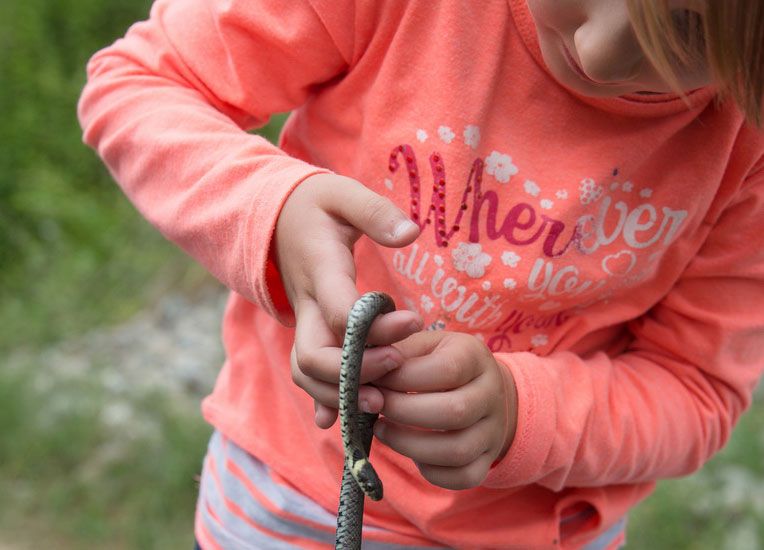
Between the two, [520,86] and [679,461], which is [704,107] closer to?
[520,86]

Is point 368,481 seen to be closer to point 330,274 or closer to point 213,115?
point 330,274

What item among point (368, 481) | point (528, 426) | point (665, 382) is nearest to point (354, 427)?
point (368, 481)

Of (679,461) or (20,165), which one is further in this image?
(20,165)

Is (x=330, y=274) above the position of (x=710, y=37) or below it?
below

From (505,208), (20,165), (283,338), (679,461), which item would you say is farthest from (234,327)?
(20,165)

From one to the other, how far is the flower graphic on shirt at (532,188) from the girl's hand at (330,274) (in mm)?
275

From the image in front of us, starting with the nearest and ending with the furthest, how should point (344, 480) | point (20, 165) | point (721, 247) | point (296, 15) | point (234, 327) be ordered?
point (344, 480)
point (296, 15)
point (721, 247)
point (234, 327)
point (20, 165)

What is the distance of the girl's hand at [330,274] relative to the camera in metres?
0.79

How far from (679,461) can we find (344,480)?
619 millimetres

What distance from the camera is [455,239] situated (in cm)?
106

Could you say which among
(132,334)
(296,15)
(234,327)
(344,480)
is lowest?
(132,334)

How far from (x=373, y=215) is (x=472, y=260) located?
0.92 ft

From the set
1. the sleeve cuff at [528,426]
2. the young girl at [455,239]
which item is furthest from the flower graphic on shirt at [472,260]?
the sleeve cuff at [528,426]

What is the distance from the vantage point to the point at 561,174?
1062 mm
